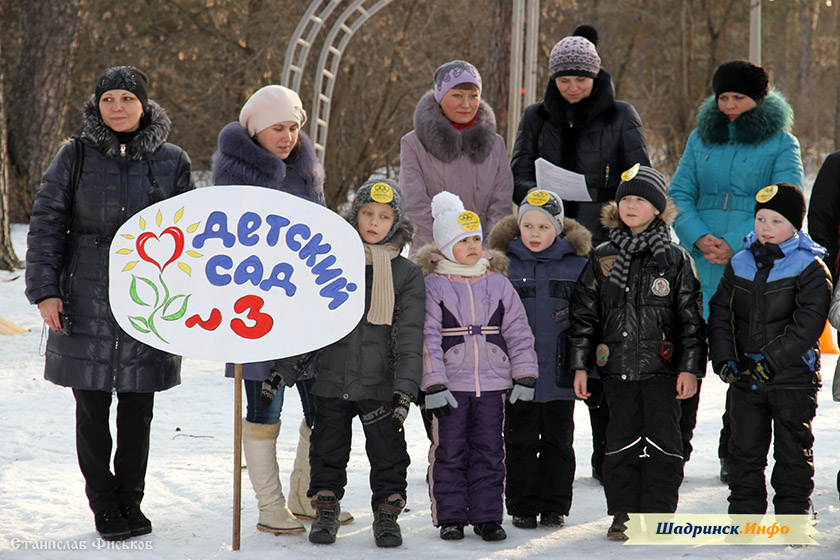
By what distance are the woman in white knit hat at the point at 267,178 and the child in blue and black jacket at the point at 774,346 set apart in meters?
1.75

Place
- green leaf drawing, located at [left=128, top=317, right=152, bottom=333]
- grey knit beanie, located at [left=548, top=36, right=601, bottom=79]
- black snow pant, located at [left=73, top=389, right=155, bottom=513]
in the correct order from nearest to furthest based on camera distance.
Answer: green leaf drawing, located at [left=128, top=317, right=152, bottom=333], black snow pant, located at [left=73, top=389, right=155, bottom=513], grey knit beanie, located at [left=548, top=36, right=601, bottom=79]

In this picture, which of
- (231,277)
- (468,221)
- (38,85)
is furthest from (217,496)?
(38,85)

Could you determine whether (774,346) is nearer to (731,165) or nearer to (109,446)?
(731,165)

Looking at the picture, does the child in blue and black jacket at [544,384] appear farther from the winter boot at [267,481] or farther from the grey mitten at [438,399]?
the winter boot at [267,481]

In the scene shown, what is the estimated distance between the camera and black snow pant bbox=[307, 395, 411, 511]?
3.85m

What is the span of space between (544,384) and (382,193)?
1.11 m

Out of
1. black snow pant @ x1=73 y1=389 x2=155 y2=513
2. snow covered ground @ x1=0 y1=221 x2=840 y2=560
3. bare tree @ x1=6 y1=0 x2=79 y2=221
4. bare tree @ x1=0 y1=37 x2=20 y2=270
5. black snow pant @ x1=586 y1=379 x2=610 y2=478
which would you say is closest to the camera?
snow covered ground @ x1=0 y1=221 x2=840 y2=560

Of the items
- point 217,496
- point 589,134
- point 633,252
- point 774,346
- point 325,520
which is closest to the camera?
point 774,346

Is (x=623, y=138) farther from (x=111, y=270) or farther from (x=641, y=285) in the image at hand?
(x=111, y=270)

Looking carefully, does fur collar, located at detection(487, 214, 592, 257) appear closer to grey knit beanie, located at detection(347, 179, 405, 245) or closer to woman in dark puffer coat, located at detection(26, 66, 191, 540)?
grey knit beanie, located at detection(347, 179, 405, 245)

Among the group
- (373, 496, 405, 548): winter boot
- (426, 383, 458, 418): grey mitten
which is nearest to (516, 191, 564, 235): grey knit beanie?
(426, 383, 458, 418): grey mitten

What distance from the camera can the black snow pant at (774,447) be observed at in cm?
378

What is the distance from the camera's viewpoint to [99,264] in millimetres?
3779

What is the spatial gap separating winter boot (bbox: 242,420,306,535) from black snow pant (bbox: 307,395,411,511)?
0.17 meters
